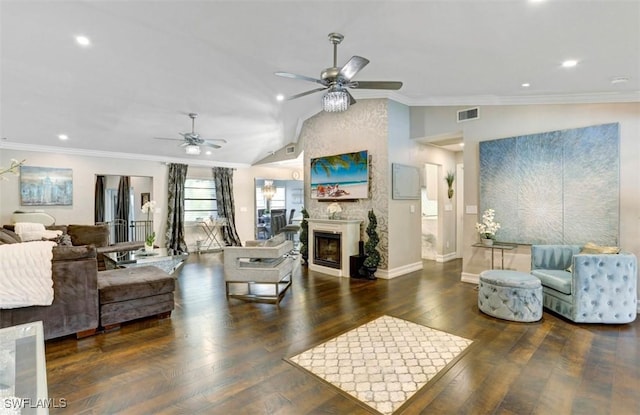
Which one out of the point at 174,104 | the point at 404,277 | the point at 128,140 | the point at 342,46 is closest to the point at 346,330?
the point at 404,277

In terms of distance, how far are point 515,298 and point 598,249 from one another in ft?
3.89

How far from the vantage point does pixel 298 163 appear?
31.5 feet

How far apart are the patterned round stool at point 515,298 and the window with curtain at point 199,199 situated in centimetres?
785

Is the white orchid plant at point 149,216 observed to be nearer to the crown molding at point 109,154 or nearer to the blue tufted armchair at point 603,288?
the crown molding at point 109,154

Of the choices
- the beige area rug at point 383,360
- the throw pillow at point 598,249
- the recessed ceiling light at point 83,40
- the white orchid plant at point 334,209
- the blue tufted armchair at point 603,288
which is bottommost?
the beige area rug at point 383,360

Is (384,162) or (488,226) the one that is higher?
(384,162)

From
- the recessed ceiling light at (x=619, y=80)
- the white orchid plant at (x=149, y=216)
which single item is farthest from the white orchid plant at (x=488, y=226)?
the white orchid plant at (x=149, y=216)

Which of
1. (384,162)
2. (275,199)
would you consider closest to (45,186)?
(275,199)

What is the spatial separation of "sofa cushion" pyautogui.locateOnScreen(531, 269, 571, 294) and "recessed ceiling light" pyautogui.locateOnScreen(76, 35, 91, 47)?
596cm

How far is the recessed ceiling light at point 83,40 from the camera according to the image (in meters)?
3.39

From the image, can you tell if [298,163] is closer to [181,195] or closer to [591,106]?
[181,195]

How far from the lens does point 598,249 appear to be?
141 inches

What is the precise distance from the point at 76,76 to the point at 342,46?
3.78 metres

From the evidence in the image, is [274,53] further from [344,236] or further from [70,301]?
[70,301]
